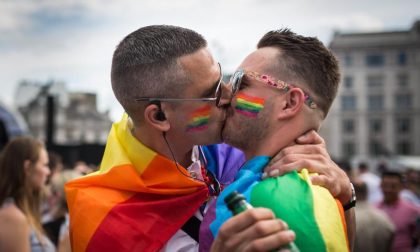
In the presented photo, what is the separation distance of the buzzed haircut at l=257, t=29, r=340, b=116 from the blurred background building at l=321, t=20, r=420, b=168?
→ 66232 millimetres

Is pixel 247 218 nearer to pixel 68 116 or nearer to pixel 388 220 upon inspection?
pixel 388 220

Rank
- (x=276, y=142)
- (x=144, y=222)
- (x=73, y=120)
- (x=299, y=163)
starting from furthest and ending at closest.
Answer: (x=73, y=120) → (x=144, y=222) → (x=276, y=142) → (x=299, y=163)

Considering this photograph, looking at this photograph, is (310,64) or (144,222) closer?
(310,64)

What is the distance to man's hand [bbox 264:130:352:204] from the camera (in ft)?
6.11

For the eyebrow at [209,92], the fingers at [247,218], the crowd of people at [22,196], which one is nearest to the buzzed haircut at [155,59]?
the eyebrow at [209,92]

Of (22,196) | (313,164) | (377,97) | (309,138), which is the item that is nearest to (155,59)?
(309,138)

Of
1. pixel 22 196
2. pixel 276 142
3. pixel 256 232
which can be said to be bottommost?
pixel 22 196

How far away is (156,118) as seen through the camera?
8.05ft

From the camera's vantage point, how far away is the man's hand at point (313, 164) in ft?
6.11

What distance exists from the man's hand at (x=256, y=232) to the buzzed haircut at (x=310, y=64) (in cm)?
77

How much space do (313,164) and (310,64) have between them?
47 cm

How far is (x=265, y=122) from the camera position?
2074 millimetres

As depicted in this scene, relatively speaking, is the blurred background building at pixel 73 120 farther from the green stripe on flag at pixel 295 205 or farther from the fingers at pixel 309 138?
the green stripe on flag at pixel 295 205

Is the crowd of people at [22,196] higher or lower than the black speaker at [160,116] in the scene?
lower
